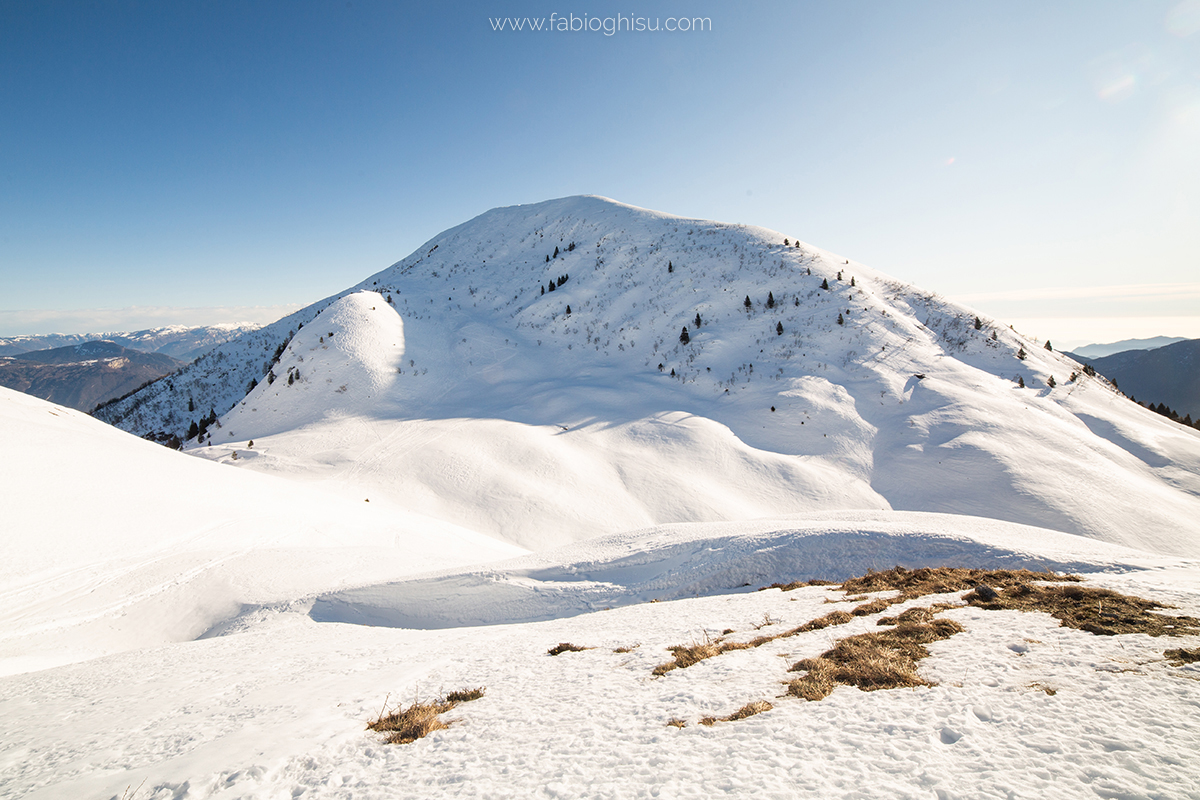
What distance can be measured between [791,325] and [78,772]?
31.8 meters

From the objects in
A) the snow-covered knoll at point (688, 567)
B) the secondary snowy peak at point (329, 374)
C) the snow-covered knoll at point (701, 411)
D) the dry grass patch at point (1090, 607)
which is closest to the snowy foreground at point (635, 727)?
the dry grass patch at point (1090, 607)

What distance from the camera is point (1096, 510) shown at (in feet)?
49.0

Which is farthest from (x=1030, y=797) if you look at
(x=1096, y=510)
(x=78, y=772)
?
(x=1096, y=510)

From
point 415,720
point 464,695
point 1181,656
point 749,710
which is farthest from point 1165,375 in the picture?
point 415,720

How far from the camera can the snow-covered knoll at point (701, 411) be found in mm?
16531

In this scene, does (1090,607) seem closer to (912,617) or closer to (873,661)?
(912,617)

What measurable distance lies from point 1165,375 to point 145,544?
951 feet

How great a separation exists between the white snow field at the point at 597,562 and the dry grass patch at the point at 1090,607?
0.28 metres

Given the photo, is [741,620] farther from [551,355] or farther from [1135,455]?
[551,355]

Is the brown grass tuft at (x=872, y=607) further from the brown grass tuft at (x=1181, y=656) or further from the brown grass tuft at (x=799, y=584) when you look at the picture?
the brown grass tuft at (x=1181, y=656)

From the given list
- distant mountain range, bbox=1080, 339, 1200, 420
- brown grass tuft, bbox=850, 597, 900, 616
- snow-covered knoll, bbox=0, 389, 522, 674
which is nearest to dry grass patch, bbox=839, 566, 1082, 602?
brown grass tuft, bbox=850, 597, 900, 616

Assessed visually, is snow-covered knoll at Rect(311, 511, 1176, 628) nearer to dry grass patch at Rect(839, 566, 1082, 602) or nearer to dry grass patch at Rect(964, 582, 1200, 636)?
dry grass patch at Rect(839, 566, 1082, 602)

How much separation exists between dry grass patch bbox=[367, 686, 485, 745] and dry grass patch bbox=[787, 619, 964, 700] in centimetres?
380

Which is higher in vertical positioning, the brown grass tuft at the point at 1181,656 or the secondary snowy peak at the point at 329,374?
the secondary snowy peak at the point at 329,374
